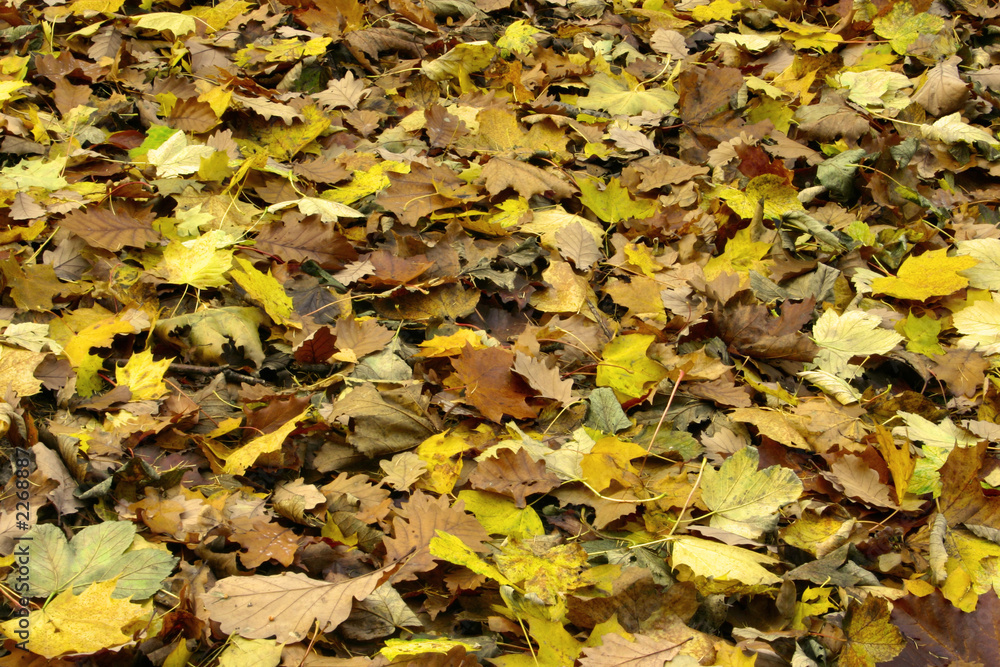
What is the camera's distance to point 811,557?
1.50 m

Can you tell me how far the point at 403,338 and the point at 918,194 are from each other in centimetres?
188

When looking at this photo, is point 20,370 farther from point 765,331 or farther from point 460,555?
point 765,331

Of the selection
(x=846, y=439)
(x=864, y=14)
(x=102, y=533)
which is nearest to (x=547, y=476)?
(x=846, y=439)

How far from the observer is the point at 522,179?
95.4 inches

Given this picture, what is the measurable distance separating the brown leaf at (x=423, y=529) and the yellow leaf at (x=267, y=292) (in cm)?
69

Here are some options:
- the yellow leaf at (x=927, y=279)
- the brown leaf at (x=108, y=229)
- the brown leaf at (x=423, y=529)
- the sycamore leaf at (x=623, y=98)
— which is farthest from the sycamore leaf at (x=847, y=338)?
the brown leaf at (x=108, y=229)

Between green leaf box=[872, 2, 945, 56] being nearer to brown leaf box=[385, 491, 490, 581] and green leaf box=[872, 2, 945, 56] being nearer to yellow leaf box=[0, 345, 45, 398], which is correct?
brown leaf box=[385, 491, 490, 581]

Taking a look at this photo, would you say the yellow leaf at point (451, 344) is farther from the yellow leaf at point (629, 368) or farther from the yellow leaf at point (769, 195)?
the yellow leaf at point (769, 195)

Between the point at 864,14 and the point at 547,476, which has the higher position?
the point at 864,14

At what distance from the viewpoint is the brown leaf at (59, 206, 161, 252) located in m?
2.06

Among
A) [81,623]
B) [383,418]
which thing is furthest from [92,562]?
Result: [383,418]

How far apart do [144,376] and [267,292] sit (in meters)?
0.37

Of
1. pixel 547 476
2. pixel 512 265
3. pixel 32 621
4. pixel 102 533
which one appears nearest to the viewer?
pixel 32 621

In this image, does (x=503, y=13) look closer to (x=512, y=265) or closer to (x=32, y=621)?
(x=512, y=265)
